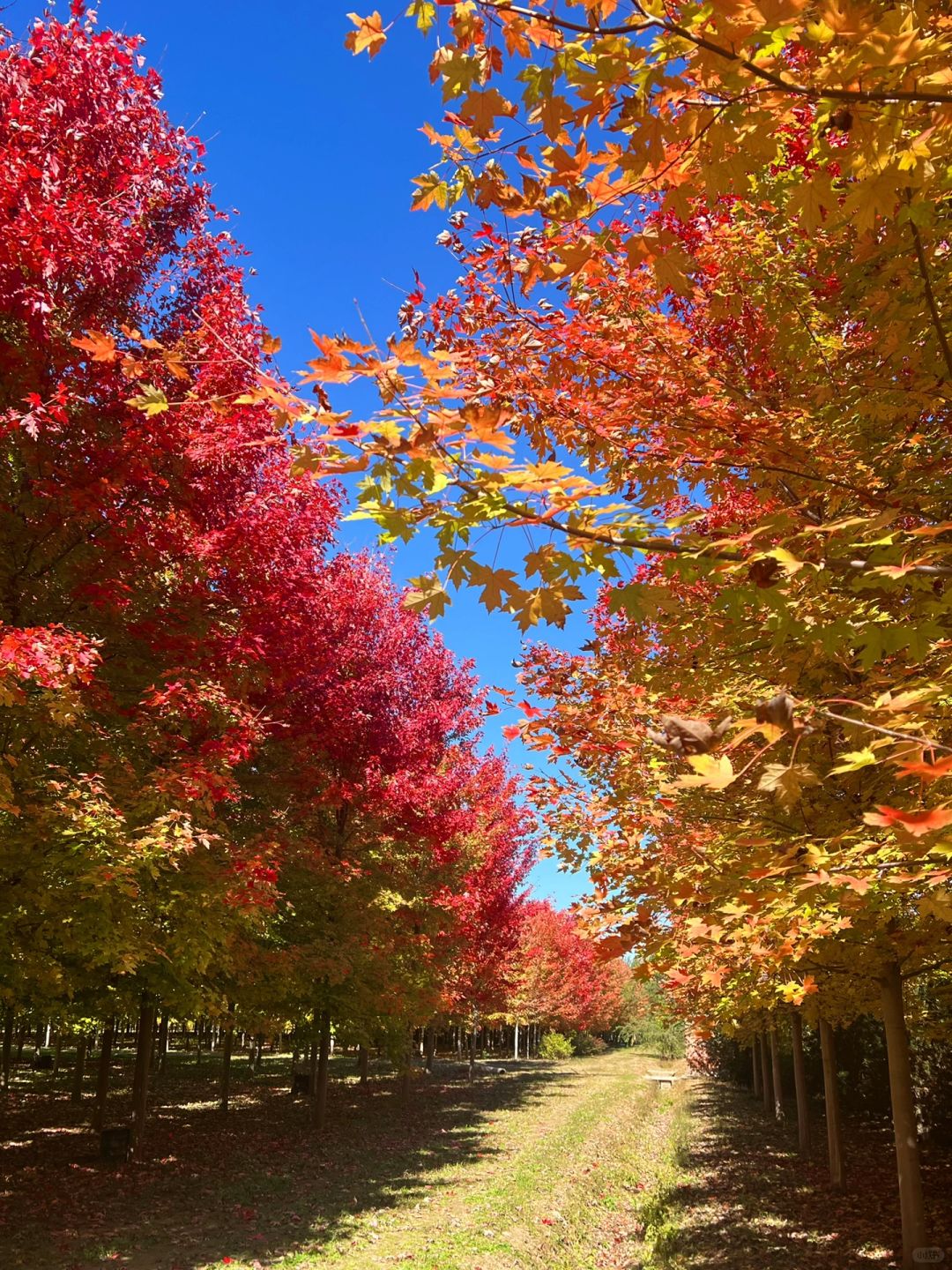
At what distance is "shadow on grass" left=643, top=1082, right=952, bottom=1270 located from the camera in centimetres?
798

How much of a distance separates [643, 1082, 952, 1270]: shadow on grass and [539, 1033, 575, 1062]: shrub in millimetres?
37006

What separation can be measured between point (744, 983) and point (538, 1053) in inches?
2102

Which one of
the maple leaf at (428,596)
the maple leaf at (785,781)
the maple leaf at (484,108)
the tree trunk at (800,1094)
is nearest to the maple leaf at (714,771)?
the maple leaf at (785,781)

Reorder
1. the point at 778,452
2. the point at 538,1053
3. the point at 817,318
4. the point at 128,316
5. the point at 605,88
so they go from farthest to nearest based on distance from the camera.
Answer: the point at 538,1053 < the point at 128,316 < the point at 817,318 < the point at 778,452 < the point at 605,88

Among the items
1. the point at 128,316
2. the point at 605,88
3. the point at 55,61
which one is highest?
the point at 55,61

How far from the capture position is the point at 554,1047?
1978 inches

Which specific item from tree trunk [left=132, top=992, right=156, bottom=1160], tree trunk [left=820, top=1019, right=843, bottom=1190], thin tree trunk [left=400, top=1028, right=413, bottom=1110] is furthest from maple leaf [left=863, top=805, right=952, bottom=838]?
thin tree trunk [left=400, top=1028, right=413, bottom=1110]

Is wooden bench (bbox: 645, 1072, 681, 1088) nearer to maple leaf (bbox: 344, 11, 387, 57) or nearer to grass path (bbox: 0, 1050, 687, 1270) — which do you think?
grass path (bbox: 0, 1050, 687, 1270)

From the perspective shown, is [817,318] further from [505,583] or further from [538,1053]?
[538,1053]

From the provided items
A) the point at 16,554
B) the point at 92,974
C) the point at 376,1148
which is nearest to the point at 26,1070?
the point at 376,1148

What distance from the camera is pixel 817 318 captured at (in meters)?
4.95

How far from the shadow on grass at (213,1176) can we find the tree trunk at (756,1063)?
813 cm

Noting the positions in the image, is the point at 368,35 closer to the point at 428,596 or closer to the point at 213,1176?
the point at 428,596

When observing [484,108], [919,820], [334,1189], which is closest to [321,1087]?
[334,1189]
